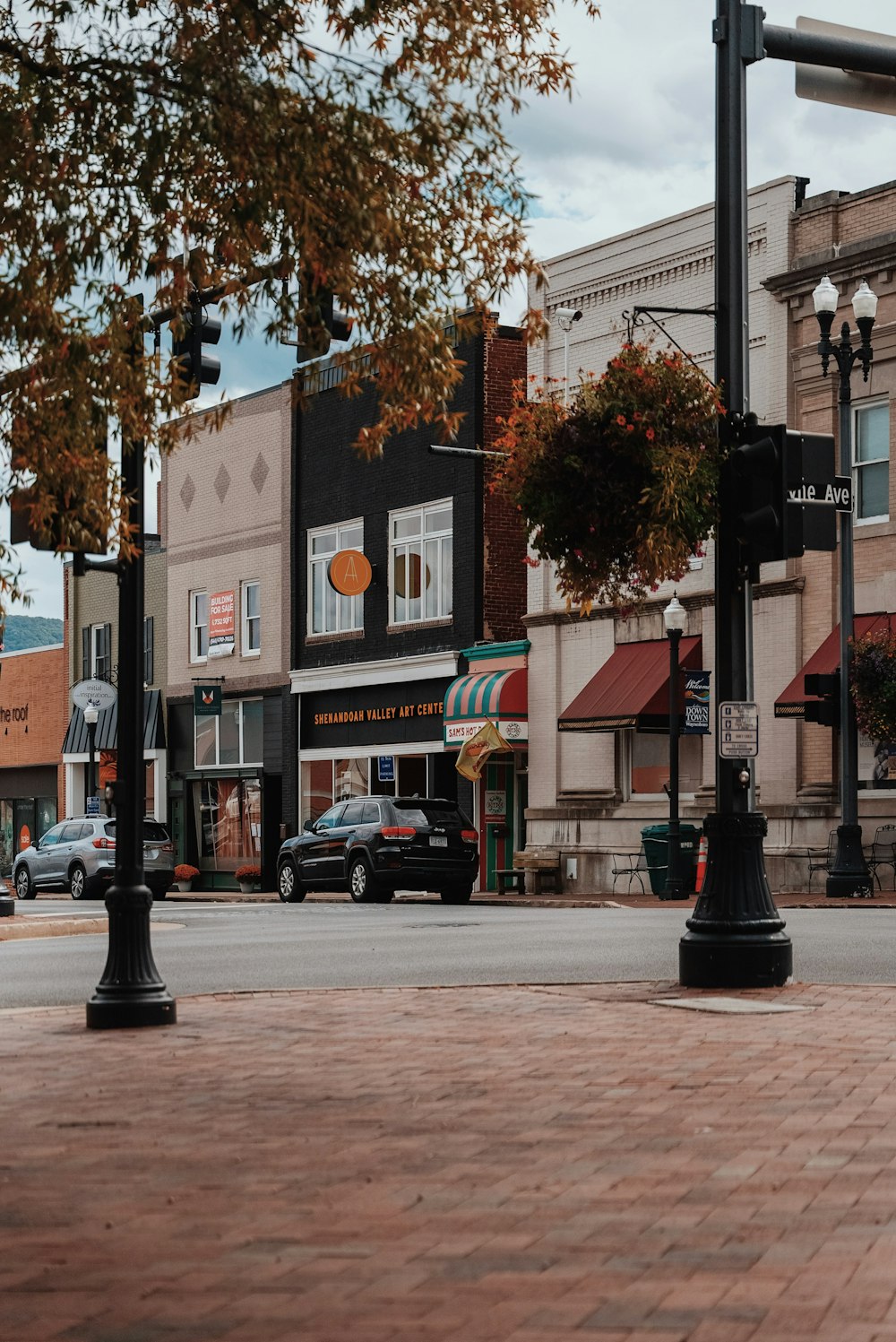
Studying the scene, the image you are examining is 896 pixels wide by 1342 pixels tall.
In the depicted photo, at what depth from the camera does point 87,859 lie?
117ft

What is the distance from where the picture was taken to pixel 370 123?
848cm

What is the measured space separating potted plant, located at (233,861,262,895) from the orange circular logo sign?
243 inches

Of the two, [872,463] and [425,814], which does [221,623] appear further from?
[872,463]

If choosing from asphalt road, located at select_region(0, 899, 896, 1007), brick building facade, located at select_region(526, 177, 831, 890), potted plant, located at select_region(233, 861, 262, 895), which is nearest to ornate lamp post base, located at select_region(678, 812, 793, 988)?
asphalt road, located at select_region(0, 899, 896, 1007)

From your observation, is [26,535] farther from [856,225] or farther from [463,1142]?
[856,225]

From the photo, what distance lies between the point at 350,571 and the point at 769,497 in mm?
27218

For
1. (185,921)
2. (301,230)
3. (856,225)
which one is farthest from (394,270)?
(856,225)

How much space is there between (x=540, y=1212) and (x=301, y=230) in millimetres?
4573

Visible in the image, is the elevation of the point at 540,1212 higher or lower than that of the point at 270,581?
lower

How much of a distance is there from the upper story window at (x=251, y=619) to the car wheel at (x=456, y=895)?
14.0m

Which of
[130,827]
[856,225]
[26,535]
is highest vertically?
[856,225]

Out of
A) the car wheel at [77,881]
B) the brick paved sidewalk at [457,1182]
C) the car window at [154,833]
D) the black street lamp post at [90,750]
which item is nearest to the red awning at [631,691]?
the car window at [154,833]

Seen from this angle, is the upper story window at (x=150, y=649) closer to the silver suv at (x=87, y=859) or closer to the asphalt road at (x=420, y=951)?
the silver suv at (x=87, y=859)

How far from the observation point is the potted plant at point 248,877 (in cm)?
3997
